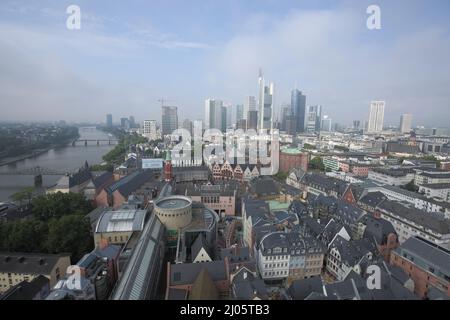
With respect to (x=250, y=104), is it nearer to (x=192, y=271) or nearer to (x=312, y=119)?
(x=312, y=119)

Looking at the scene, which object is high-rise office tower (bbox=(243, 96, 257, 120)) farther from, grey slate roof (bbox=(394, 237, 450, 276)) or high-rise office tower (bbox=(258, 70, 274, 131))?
grey slate roof (bbox=(394, 237, 450, 276))

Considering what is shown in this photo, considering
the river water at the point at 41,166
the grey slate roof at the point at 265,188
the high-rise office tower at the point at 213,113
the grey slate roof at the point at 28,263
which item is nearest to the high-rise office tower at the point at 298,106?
the high-rise office tower at the point at 213,113

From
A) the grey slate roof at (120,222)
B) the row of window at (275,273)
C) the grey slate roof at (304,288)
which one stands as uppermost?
the grey slate roof at (120,222)

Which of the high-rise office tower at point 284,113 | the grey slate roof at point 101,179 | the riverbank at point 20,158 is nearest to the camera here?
the grey slate roof at point 101,179

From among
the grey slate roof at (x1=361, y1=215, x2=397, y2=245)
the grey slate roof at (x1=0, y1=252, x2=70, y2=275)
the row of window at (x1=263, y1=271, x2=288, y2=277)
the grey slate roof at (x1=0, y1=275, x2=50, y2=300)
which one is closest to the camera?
the grey slate roof at (x1=0, y1=275, x2=50, y2=300)

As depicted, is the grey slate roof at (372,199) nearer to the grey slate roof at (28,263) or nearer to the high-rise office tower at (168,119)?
the grey slate roof at (28,263)

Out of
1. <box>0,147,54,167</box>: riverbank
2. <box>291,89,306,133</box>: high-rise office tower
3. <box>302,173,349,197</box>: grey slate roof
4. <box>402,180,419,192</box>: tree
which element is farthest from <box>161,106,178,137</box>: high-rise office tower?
<box>402,180,419,192</box>: tree
